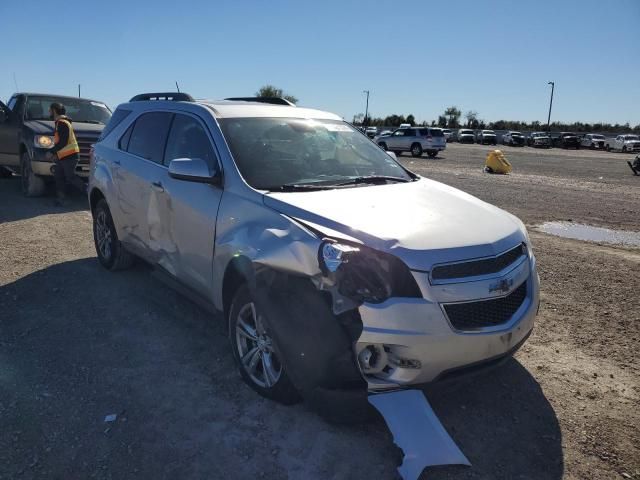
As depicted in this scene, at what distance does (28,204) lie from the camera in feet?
31.4

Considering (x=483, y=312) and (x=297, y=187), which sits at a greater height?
(x=297, y=187)

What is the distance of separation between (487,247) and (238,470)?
5.97ft

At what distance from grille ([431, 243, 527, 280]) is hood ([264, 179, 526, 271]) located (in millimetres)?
40

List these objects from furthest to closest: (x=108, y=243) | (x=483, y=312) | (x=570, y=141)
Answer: (x=570, y=141) < (x=108, y=243) < (x=483, y=312)

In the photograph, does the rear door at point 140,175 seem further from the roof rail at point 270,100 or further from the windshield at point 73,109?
the windshield at point 73,109

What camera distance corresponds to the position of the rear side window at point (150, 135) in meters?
4.63

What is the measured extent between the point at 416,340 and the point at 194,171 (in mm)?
1978

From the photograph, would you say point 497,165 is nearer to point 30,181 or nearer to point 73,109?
point 73,109

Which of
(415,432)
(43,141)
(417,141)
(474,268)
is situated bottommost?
(415,432)

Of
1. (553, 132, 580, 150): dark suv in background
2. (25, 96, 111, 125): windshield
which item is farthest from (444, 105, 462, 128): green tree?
(25, 96, 111, 125): windshield

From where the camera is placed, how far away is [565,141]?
5516 centimetres

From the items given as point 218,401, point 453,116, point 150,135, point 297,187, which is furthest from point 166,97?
point 453,116

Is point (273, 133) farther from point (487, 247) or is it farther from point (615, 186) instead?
point (615, 186)

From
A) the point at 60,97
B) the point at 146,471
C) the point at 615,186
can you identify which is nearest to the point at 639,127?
the point at 615,186
